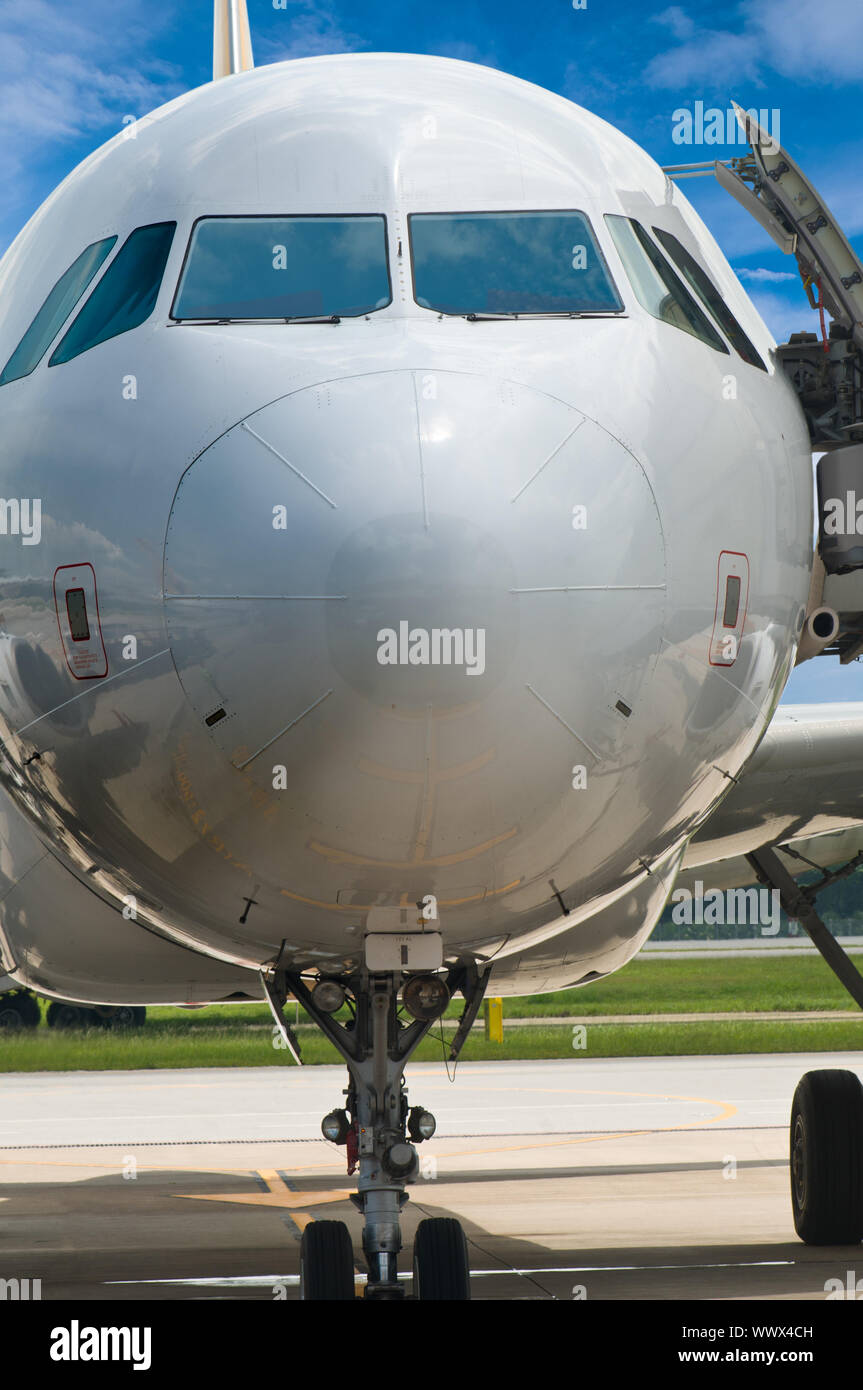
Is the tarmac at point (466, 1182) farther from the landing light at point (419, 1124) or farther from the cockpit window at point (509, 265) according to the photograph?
the cockpit window at point (509, 265)

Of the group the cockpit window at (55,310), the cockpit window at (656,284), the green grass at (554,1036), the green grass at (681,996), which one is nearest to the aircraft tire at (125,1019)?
the green grass at (554,1036)

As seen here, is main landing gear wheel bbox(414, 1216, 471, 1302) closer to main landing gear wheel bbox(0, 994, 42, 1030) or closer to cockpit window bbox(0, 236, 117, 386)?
cockpit window bbox(0, 236, 117, 386)

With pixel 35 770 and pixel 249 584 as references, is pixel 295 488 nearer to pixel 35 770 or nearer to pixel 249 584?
pixel 249 584

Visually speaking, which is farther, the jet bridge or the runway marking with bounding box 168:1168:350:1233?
the runway marking with bounding box 168:1168:350:1233

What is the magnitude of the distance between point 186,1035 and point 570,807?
27.8 meters

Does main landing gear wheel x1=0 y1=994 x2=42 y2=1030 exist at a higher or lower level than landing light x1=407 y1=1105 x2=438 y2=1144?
higher

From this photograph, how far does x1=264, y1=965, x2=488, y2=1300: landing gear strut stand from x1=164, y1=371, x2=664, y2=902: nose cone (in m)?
1.35

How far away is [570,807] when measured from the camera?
16.7 ft

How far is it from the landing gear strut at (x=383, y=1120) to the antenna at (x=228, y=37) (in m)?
12.1

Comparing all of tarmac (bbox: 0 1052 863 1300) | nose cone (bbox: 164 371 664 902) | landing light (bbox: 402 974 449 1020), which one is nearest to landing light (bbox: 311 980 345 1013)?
landing light (bbox: 402 974 449 1020)

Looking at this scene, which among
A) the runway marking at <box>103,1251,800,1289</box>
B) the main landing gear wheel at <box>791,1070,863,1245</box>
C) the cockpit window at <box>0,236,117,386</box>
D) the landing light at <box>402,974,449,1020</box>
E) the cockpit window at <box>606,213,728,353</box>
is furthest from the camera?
the main landing gear wheel at <box>791,1070,863,1245</box>

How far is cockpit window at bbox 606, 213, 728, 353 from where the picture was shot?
5918 millimetres

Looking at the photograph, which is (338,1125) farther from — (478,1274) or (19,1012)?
(19,1012)

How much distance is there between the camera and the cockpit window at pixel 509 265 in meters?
5.60
